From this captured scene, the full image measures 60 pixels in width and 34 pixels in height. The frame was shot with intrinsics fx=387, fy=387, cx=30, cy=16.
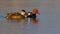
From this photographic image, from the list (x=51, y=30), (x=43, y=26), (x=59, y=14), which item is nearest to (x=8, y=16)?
(x=59, y=14)

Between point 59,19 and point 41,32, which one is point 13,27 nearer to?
point 41,32

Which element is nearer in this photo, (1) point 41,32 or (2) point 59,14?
(1) point 41,32

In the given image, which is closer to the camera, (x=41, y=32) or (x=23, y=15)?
(x=41, y=32)

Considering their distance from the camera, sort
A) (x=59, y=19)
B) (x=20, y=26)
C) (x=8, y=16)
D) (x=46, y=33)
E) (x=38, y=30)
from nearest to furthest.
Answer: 1. (x=46, y=33)
2. (x=38, y=30)
3. (x=20, y=26)
4. (x=59, y=19)
5. (x=8, y=16)

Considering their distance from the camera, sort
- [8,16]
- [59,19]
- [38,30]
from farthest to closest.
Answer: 1. [8,16]
2. [59,19]
3. [38,30]

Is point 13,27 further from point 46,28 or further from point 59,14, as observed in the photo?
point 59,14

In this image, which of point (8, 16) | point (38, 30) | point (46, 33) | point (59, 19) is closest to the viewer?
point (46, 33)

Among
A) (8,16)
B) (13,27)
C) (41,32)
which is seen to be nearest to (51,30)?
(41,32)

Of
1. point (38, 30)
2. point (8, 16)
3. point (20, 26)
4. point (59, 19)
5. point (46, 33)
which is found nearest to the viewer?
point (46, 33)

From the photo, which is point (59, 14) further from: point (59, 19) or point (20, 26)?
point (20, 26)
